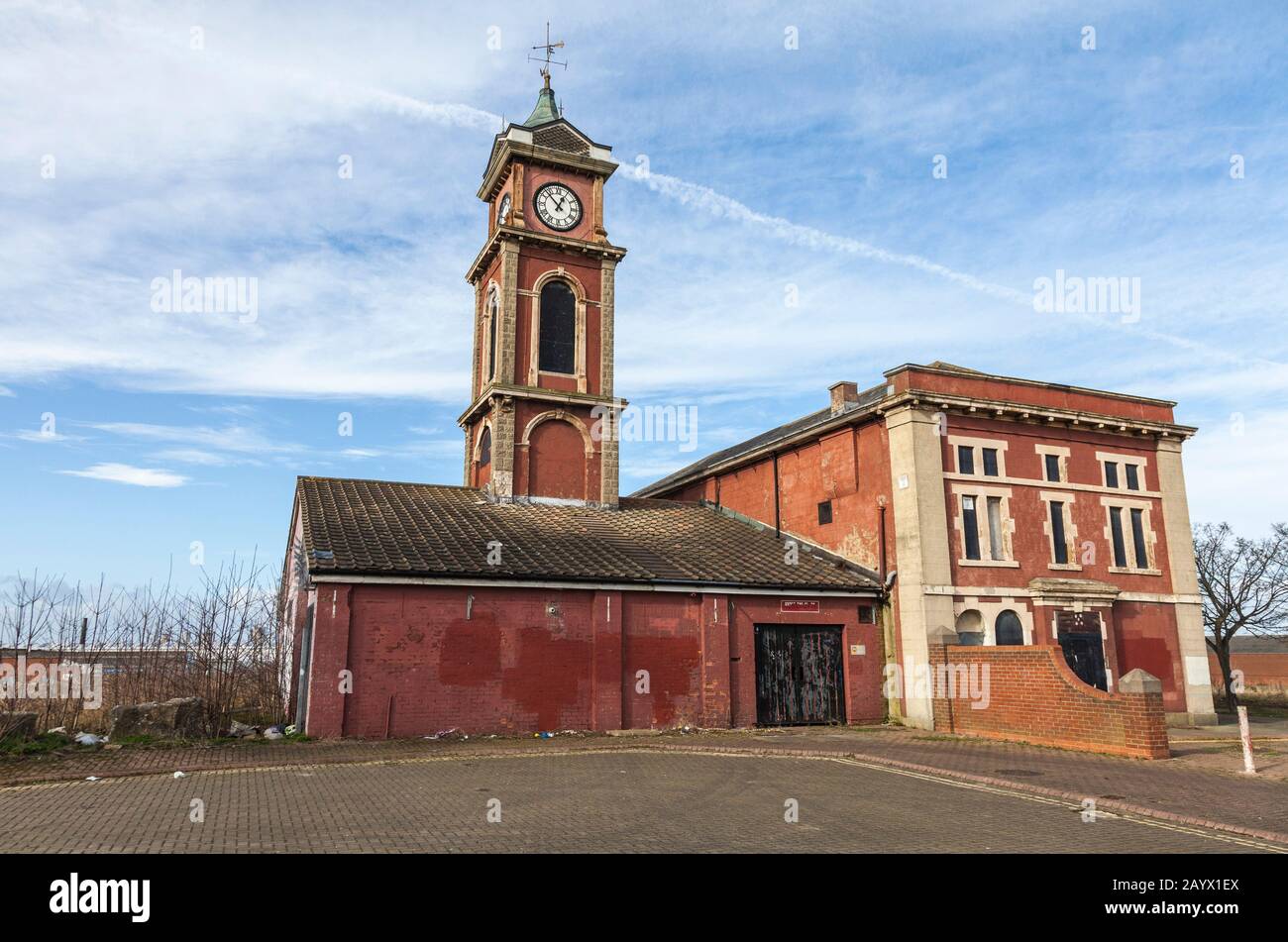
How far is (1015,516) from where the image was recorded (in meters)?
23.5

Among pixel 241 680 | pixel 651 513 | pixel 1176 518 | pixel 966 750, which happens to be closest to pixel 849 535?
pixel 651 513

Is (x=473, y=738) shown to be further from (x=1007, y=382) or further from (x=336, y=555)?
(x=1007, y=382)

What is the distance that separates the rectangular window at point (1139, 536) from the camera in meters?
25.3

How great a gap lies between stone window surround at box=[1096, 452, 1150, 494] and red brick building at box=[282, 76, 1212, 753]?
8cm

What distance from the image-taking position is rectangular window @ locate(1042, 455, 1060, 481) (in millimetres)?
24344

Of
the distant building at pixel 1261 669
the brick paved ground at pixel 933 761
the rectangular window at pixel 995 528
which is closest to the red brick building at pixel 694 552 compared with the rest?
the rectangular window at pixel 995 528

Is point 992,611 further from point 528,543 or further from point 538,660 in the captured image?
point 528,543

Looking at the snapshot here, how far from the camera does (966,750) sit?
→ 16.7m

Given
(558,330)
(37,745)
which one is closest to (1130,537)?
(558,330)

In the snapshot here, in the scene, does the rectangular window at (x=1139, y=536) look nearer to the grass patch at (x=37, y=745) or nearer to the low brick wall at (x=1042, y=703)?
the low brick wall at (x=1042, y=703)

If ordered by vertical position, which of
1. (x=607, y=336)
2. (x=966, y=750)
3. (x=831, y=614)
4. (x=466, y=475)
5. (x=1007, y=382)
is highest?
(x=607, y=336)

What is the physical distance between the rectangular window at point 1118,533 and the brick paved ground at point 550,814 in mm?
15217

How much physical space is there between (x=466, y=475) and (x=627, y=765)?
15.3 meters

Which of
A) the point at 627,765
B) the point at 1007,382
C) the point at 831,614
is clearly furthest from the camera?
the point at 1007,382
